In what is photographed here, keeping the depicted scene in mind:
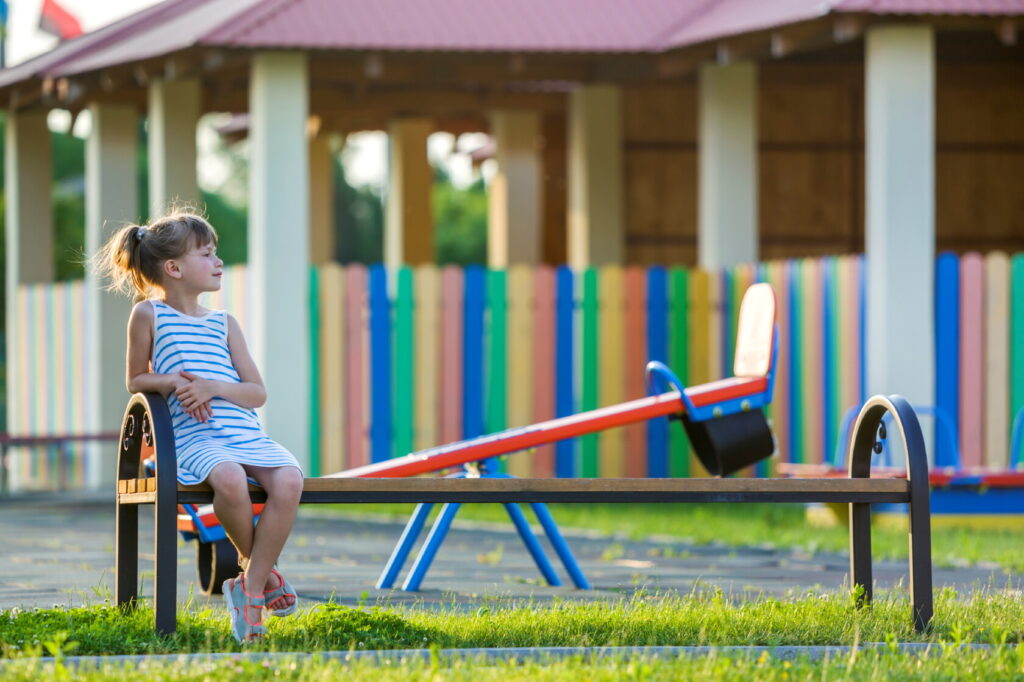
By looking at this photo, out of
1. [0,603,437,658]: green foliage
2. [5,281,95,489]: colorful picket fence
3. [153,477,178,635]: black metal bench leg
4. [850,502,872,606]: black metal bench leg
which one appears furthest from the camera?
[5,281,95,489]: colorful picket fence

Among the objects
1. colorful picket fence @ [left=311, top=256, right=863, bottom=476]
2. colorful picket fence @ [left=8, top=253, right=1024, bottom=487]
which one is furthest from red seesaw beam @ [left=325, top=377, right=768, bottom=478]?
colorful picket fence @ [left=311, top=256, right=863, bottom=476]

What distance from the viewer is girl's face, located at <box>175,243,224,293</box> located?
626cm

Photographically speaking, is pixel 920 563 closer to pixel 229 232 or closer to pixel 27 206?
pixel 27 206

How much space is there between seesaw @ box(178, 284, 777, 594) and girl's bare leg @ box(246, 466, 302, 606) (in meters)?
1.82

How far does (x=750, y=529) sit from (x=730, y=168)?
4.63 metres

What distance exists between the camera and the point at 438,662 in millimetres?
5098

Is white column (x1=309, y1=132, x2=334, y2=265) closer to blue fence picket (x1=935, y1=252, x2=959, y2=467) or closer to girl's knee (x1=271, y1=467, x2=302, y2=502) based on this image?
blue fence picket (x1=935, y1=252, x2=959, y2=467)

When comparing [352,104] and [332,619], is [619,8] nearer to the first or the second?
[352,104]

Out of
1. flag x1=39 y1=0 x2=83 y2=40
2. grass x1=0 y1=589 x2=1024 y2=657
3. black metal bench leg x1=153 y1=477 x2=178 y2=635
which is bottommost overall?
grass x1=0 y1=589 x2=1024 y2=657

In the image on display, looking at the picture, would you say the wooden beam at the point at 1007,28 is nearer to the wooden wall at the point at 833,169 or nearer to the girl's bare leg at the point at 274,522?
the wooden wall at the point at 833,169

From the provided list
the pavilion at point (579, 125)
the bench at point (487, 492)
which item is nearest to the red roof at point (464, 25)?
the pavilion at point (579, 125)

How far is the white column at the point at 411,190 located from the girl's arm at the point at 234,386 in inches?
593

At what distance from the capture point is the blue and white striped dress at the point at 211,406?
19.5ft

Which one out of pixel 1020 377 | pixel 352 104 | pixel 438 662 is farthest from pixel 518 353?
pixel 438 662
